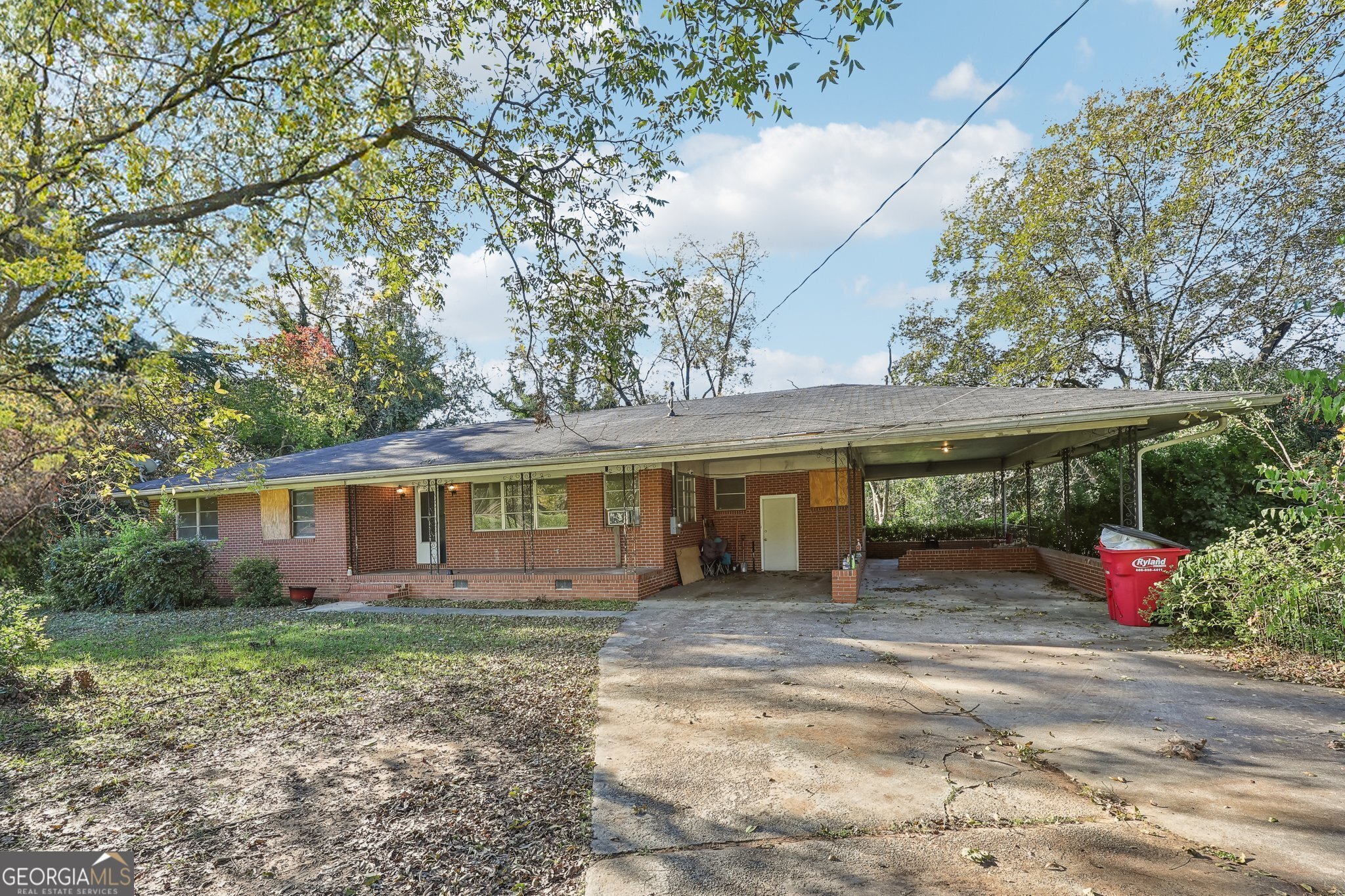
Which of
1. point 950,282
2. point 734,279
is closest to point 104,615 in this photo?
point 950,282

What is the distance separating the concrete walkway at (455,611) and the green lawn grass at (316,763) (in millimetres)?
2139

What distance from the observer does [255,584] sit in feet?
47.7

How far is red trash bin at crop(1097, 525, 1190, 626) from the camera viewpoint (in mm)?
8375

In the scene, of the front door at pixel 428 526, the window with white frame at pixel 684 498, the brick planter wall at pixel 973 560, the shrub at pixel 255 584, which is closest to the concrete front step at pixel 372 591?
the shrub at pixel 255 584

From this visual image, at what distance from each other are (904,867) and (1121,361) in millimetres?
21489

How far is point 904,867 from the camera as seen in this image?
3.11m

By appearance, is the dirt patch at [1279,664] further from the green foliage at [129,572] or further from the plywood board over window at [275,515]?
the green foliage at [129,572]

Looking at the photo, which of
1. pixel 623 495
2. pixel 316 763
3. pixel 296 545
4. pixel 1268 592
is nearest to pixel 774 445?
pixel 623 495

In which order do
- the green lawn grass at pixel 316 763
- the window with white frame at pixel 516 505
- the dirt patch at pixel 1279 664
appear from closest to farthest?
the green lawn grass at pixel 316 763, the dirt patch at pixel 1279 664, the window with white frame at pixel 516 505

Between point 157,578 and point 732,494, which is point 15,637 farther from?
point 732,494

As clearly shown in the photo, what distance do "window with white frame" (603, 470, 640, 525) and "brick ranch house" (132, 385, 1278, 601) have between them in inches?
1.2

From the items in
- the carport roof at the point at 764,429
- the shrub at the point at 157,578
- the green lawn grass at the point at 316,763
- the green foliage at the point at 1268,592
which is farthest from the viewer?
the shrub at the point at 157,578

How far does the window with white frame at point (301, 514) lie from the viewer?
15344 mm

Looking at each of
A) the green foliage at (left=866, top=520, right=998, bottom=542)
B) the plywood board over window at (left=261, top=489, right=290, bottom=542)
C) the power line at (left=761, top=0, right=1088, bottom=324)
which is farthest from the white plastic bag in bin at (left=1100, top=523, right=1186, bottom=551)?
the plywood board over window at (left=261, top=489, right=290, bottom=542)
